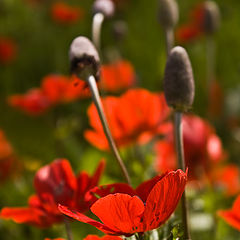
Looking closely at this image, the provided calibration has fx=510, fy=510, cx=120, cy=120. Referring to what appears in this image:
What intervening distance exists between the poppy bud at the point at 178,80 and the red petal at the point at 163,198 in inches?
4.9

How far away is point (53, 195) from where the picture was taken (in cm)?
61

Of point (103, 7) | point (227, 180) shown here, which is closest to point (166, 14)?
point (103, 7)

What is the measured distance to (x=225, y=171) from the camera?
3.88ft

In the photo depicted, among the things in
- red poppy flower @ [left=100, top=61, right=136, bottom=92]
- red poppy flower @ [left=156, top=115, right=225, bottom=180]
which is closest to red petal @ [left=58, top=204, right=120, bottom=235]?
red poppy flower @ [left=156, top=115, right=225, bottom=180]

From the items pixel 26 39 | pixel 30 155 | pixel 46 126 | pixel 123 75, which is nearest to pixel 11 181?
pixel 30 155

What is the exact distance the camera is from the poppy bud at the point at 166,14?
0.75 meters

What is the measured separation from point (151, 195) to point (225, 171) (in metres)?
0.76

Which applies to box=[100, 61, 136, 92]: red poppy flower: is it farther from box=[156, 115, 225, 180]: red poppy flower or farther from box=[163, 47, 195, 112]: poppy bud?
box=[163, 47, 195, 112]: poppy bud

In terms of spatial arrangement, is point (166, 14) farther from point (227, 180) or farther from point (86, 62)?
point (227, 180)

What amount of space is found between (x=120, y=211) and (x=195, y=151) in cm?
58

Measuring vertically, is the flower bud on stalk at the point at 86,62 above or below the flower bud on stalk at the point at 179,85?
above

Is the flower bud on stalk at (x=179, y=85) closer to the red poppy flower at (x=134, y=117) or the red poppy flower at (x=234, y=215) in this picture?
the red poppy flower at (x=234, y=215)

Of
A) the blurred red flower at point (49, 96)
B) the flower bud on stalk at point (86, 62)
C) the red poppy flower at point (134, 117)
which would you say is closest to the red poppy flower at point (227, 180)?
the red poppy flower at point (134, 117)

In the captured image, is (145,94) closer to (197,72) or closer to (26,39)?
(197,72)
